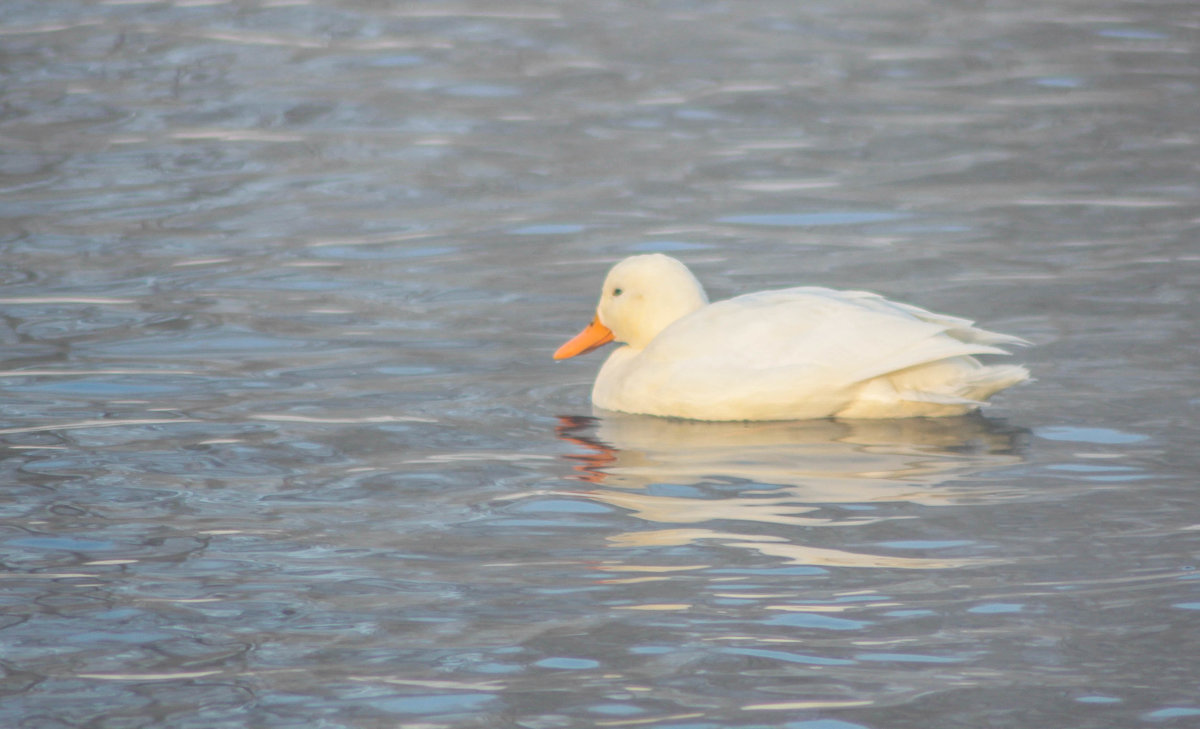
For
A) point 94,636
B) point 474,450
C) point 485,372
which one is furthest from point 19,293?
point 94,636

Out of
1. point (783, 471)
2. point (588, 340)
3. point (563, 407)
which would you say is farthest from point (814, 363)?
point (588, 340)

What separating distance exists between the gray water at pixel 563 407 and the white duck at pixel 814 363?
145 mm

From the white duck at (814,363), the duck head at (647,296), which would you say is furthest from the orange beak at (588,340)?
the white duck at (814,363)

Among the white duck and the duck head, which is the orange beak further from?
the white duck

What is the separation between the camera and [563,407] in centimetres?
812

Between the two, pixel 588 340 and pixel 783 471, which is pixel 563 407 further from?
pixel 783 471

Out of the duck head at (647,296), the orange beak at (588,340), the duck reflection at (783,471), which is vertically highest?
the duck head at (647,296)

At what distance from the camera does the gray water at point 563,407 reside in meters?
5.05

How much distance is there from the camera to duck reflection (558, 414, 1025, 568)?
244 inches

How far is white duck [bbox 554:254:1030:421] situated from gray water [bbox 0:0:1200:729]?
5.7 inches

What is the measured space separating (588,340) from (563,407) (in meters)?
0.59

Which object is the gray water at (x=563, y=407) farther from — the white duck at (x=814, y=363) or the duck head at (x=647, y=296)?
the duck head at (x=647, y=296)

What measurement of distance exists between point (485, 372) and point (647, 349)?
38.6 inches

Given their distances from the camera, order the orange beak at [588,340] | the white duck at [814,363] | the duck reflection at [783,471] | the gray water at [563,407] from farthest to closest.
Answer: the orange beak at [588,340] → the white duck at [814,363] → the duck reflection at [783,471] → the gray water at [563,407]
